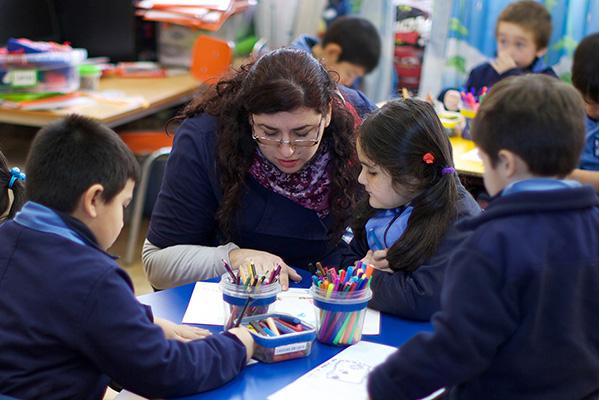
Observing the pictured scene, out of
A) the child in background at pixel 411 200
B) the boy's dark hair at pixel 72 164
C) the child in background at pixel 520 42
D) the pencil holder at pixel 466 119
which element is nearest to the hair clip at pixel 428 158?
the child in background at pixel 411 200

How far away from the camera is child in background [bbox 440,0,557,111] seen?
384cm

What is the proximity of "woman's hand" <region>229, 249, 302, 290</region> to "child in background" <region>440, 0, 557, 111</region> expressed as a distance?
2116mm

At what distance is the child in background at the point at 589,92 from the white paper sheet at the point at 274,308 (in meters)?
1.28

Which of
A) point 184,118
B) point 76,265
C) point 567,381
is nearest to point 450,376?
point 567,381

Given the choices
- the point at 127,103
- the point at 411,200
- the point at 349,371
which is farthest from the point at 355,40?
the point at 349,371

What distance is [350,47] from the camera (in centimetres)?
403

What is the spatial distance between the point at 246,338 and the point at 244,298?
0.11m

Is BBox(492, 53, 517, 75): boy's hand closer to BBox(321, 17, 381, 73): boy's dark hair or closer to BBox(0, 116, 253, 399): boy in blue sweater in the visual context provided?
BBox(321, 17, 381, 73): boy's dark hair

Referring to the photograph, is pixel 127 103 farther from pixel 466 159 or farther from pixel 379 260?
pixel 379 260

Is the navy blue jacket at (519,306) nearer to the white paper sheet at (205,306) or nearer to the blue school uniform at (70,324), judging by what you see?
the blue school uniform at (70,324)

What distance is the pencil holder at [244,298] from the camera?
1.65 meters

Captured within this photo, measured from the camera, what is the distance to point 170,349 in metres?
1.44

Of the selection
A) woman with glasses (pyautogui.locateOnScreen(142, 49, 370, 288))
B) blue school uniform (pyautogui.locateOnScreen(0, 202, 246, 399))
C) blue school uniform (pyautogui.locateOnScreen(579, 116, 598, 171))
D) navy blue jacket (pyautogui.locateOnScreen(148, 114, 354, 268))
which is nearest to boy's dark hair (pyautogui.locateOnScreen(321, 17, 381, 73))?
blue school uniform (pyautogui.locateOnScreen(579, 116, 598, 171))

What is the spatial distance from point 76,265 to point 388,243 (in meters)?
0.77
